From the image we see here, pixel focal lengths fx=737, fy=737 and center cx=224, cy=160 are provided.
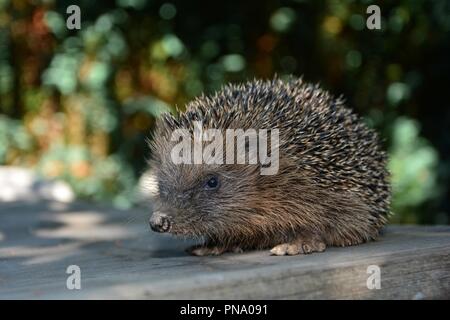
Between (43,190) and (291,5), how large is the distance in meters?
3.38

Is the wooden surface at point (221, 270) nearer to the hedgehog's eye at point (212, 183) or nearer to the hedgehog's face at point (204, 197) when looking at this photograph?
the hedgehog's face at point (204, 197)

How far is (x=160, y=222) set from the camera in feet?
12.5

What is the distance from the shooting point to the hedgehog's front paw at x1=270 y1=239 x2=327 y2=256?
3.78m

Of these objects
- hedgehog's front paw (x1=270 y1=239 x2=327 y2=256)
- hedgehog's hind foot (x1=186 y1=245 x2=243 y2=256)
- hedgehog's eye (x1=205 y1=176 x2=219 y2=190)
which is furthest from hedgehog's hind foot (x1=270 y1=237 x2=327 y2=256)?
hedgehog's eye (x1=205 y1=176 x2=219 y2=190)

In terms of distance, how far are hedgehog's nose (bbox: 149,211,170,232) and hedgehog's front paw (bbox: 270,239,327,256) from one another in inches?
22.1

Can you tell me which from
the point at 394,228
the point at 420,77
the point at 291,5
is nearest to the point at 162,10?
the point at 291,5

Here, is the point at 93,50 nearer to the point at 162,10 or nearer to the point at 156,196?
the point at 162,10

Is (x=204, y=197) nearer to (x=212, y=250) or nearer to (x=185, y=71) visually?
(x=212, y=250)

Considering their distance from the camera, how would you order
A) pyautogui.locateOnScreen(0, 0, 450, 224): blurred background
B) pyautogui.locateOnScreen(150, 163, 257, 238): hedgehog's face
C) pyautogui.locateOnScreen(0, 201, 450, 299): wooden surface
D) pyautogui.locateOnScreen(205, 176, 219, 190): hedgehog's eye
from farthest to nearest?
pyautogui.locateOnScreen(0, 0, 450, 224): blurred background < pyautogui.locateOnScreen(205, 176, 219, 190): hedgehog's eye < pyautogui.locateOnScreen(150, 163, 257, 238): hedgehog's face < pyautogui.locateOnScreen(0, 201, 450, 299): wooden surface

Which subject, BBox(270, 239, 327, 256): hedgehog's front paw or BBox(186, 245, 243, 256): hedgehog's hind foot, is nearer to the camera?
BBox(270, 239, 327, 256): hedgehog's front paw
